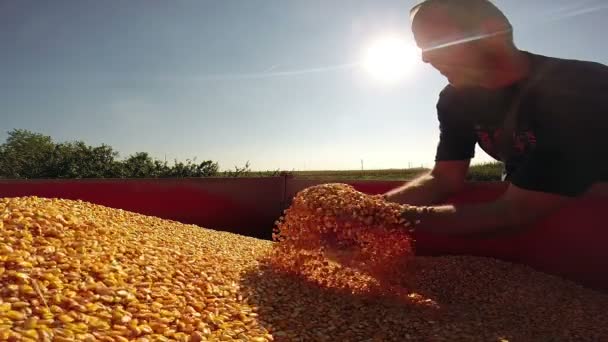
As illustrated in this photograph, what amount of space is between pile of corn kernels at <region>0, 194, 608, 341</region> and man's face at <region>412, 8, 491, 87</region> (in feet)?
4.52

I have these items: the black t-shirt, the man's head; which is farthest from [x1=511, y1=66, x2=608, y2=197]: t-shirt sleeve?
the man's head

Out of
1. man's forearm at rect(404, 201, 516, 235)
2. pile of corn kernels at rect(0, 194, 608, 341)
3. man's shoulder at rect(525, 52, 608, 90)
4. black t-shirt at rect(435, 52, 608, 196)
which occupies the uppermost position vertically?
man's shoulder at rect(525, 52, 608, 90)

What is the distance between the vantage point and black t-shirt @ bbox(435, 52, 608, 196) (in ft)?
8.49

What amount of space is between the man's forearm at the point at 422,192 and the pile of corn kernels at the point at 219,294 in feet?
1.49

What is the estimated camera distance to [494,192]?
12.3ft

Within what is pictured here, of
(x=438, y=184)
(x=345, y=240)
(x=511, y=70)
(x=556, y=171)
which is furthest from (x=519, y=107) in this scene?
(x=345, y=240)

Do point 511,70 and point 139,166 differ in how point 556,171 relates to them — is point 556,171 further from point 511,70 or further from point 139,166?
point 139,166

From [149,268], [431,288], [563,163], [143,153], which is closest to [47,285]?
[149,268]

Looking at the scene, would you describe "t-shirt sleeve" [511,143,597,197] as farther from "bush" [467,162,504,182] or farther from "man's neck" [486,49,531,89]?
"bush" [467,162,504,182]

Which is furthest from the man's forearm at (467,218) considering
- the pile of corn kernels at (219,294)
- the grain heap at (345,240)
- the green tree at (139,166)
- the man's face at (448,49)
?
the green tree at (139,166)

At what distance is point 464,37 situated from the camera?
271cm

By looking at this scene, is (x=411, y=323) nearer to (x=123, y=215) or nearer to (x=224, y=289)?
(x=224, y=289)

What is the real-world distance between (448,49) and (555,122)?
779 mm

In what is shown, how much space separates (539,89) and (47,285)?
3.01 metres
